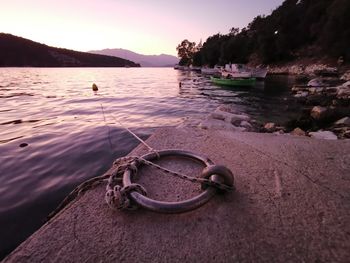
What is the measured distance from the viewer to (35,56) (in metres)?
134

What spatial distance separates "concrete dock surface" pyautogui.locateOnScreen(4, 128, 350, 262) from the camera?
1876 millimetres

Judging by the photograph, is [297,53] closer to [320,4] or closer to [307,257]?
[320,4]

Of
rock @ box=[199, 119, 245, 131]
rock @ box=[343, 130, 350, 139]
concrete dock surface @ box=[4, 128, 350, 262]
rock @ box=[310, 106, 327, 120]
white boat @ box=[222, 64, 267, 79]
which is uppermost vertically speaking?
concrete dock surface @ box=[4, 128, 350, 262]

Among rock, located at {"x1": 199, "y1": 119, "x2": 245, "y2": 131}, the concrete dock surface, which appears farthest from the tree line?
the concrete dock surface

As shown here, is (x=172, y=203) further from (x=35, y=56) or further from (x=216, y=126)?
(x=35, y=56)

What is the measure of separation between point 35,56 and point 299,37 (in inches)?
5615

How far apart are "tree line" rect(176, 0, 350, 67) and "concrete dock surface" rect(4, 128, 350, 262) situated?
51715mm

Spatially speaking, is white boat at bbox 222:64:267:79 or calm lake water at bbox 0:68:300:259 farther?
white boat at bbox 222:64:267:79

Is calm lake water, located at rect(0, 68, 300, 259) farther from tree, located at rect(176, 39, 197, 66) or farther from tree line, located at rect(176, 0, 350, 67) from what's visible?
tree, located at rect(176, 39, 197, 66)

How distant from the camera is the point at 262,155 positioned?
3744 millimetres

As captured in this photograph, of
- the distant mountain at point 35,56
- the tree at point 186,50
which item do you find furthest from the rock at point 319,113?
the distant mountain at point 35,56

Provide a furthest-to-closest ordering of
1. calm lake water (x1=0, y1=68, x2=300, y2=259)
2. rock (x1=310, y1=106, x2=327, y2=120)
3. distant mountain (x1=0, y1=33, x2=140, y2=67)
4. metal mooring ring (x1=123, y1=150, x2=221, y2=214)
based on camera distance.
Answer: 1. distant mountain (x1=0, y1=33, x2=140, y2=67)
2. rock (x1=310, y1=106, x2=327, y2=120)
3. calm lake water (x1=0, y1=68, x2=300, y2=259)
4. metal mooring ring (x1=123, y1=150, x2=221, y2=214)

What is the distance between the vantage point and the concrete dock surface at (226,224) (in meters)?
1.88

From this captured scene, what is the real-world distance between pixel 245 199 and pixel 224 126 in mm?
5218
